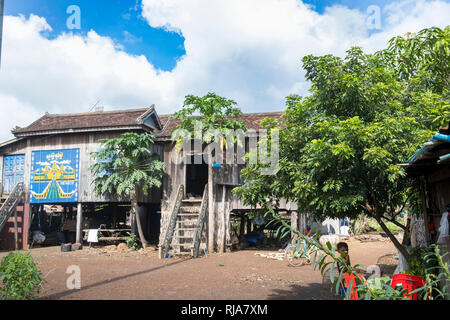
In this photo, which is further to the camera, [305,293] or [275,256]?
[275,256]

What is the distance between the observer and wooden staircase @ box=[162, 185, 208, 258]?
44.4 ft

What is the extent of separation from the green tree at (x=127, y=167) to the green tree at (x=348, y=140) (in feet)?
30.5

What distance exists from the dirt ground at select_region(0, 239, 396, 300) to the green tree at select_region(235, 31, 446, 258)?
8.70 feet

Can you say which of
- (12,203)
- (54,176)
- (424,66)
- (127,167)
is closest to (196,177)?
(127,167)

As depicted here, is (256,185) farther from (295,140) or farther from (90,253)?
(90,253)

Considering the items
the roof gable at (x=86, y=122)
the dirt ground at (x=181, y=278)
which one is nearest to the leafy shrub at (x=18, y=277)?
the dirt ground at (x=181, y=278)

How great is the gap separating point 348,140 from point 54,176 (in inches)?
629

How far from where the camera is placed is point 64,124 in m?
17.7

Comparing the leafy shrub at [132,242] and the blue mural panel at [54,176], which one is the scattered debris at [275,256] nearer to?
the leafy shrub at [132,242]

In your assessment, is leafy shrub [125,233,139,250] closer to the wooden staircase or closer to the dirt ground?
the dirt ground

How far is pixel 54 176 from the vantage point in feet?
57.3

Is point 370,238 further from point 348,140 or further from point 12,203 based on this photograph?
point 12,203

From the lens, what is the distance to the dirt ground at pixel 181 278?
25.1ft

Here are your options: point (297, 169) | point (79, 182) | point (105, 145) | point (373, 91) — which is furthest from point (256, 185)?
point (79, 182)
